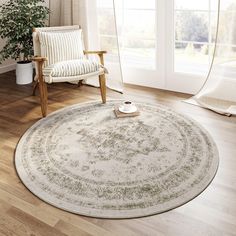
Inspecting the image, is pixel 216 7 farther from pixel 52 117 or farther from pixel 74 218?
pixel 74 218

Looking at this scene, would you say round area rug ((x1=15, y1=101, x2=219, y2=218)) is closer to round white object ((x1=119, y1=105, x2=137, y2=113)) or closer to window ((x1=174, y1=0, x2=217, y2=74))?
round white object ((x1=119, y1=105, x2=137, y2=113))

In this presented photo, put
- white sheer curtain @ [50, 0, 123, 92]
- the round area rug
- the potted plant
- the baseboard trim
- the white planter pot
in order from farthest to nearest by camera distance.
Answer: the baseboard trim
the white planter pot
white sheer curtain @ [50, 0, 123, 92]
the potted plant
the round area rug

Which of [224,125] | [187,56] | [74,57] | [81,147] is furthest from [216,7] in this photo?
[81,147]

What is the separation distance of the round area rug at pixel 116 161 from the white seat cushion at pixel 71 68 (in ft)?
1.31

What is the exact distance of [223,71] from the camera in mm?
3012

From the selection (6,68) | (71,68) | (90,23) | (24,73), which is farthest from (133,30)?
(6,68)

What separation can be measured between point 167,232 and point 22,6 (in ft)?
9.69

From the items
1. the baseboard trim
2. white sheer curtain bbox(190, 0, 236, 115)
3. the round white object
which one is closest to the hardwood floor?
white sheer curtain bbox(190, 0, 236, 115)

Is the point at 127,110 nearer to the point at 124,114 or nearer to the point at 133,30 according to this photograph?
the point at 124,114

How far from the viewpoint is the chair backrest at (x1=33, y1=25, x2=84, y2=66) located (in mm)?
3107

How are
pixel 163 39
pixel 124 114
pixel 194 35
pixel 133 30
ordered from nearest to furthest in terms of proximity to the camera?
pixel 124 114
pixel 194 35
pixel 163 39
pixel 133 30

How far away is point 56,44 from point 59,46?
0.04 m

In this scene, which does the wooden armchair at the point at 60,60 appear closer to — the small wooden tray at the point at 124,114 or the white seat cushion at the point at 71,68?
the white seat cushion at the point at 71,68

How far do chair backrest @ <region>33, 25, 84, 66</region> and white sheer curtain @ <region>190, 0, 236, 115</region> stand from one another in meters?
1.36
